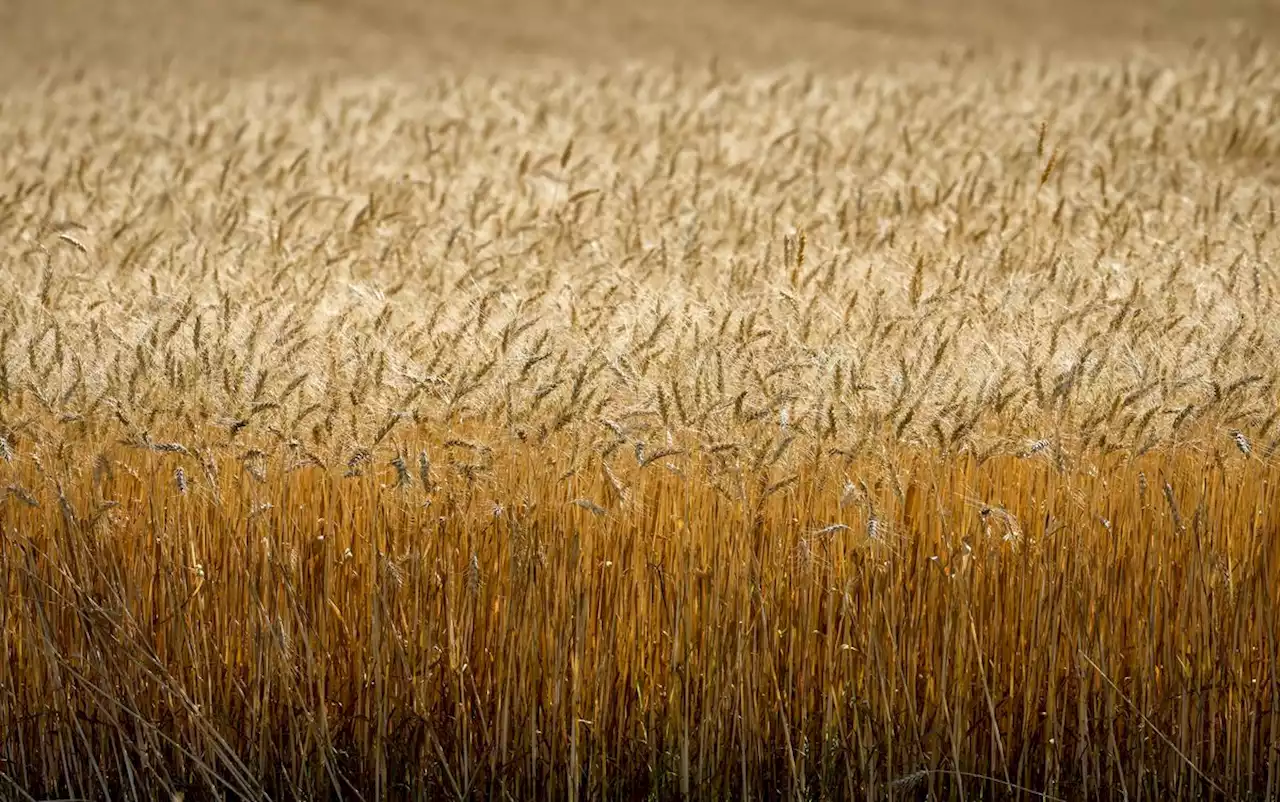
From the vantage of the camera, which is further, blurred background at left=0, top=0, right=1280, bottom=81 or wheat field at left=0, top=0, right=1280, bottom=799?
blurred background at left=0, top=0, right=1280, bottom=81

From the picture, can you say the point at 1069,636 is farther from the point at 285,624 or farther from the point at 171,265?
the point at 171,265

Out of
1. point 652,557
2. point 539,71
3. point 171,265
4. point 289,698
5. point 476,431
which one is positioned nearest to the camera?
point 289,698

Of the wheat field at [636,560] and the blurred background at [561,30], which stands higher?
the blurred background at [561,30]

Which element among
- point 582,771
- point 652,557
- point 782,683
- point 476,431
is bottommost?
point 582,771

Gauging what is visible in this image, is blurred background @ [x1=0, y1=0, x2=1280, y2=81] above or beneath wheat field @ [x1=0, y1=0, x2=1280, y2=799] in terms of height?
above

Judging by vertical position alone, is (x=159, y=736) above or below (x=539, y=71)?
below

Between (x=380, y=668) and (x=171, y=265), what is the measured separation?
5.73ft

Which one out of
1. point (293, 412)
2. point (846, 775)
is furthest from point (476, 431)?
point (846, 775)

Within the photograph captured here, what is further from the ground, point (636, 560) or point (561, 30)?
point (561, 30)

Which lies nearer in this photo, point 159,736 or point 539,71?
point 159,736

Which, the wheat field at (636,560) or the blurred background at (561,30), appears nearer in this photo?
the wheat field at (636,560)

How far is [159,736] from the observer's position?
230 cm

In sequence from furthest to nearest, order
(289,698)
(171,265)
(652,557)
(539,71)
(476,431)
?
(539,71) < (171,265) < (476,431) < (652,557) < (289,698)

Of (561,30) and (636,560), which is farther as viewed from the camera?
(561,30)
